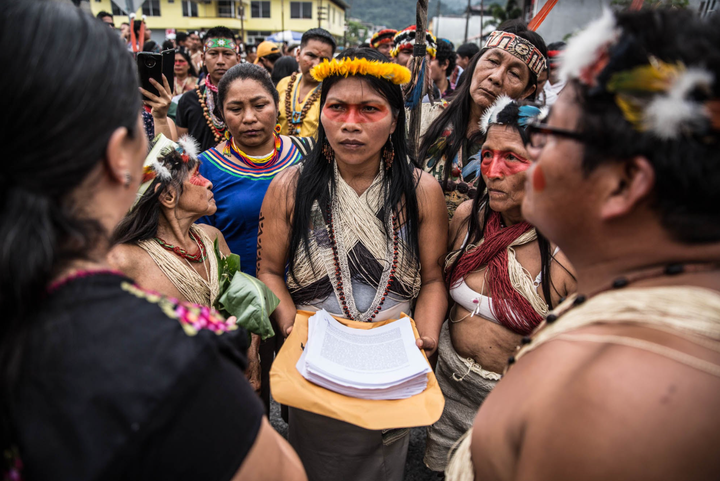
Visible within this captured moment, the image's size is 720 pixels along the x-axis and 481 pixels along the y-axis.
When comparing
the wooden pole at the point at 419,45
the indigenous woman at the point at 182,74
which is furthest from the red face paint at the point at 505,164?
the indigenous woman at the point at 182,74

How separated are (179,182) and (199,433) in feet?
4.97

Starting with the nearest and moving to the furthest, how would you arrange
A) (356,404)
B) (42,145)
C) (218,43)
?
1. (42,145)
2. (356,404)
3. (218,43)

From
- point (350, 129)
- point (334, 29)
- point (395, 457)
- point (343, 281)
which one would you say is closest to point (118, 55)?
point (350, 129)

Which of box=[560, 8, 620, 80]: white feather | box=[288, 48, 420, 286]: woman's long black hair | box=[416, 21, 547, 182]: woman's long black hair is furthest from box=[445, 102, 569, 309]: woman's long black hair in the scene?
box=[416, 21, 547, 182]: woman's long black hair

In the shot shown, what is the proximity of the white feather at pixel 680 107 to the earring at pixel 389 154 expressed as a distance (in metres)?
1.55

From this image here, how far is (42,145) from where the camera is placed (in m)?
0.68

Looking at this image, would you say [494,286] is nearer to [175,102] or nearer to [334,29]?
[175,102]

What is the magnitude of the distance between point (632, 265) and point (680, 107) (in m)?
0.34

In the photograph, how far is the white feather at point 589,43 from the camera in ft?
2.91

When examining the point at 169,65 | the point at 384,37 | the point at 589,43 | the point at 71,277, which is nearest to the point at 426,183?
the point at 589,43

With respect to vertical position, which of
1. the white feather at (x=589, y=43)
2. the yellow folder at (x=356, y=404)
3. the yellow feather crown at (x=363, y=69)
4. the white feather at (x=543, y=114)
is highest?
the white feather at (x=589, y=43)

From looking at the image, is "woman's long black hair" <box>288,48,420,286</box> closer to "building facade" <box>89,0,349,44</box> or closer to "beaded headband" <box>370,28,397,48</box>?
"beaded headband" <box>370,28,397,48</box>

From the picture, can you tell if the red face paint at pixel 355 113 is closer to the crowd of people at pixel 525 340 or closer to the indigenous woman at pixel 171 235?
the indigenous woman at pixel 171 235

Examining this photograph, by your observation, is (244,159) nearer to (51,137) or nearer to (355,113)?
(355,113)
